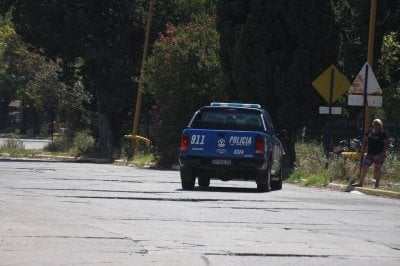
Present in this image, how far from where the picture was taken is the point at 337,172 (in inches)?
1096

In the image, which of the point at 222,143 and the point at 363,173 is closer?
the point at 222,143

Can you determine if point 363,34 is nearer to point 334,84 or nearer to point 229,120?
point 334,84

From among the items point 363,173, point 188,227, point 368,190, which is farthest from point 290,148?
point 188,227

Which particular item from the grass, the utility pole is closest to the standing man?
the grass

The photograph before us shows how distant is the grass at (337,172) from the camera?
27203 mm

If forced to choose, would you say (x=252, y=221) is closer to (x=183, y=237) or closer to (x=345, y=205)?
(x=183, y=237)

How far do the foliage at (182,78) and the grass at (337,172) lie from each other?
8292mm

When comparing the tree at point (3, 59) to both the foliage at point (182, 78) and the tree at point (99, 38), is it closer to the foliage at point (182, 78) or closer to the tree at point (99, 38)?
the tree at point (99, 38)

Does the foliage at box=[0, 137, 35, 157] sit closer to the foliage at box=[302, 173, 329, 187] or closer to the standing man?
the foliage at box=[302, 173, 329, 187]

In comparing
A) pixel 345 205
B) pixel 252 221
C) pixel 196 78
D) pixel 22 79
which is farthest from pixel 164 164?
pixel 22 79

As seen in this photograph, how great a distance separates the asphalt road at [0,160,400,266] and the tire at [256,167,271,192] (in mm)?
377

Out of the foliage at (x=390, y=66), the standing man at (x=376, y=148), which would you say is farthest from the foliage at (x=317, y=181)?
the foliage at (x=390, y=66)

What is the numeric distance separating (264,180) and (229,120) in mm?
1914

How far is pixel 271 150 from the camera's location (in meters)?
23.5
